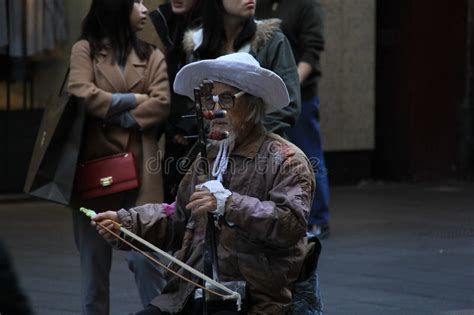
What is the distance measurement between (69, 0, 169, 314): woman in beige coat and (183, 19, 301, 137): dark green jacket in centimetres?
55

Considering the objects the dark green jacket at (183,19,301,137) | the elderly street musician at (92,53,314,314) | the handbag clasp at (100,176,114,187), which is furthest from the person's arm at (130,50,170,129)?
the elderly street musician at (92,53,314,314)

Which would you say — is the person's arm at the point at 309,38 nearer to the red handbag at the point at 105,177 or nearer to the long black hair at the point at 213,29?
the long black hair at the point at 213,29

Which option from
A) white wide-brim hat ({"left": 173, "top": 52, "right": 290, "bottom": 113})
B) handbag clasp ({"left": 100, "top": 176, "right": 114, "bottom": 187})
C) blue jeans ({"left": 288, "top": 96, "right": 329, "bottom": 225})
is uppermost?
white wide-brim hat ({"left": 173, "top": 52, "right": 290, "bottom": 113})

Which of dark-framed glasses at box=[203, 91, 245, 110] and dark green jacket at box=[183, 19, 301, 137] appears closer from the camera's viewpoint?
dark-framed glasses at box=[203, 91, 245, 110]

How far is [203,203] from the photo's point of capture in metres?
4.05

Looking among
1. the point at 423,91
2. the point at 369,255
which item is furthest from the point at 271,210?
the point at 423,91

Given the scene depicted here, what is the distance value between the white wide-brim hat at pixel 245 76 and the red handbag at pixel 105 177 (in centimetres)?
155

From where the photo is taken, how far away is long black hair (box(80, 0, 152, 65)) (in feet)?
20.1

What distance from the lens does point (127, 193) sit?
240 inches

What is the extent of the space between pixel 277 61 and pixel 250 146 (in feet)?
5.36

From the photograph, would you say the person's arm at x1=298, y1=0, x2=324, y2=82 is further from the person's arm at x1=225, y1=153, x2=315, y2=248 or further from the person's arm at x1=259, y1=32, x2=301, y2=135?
the person's arm at x1=225, y1=153, x2=315, y2=248

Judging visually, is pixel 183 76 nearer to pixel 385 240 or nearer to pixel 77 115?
pixel 77 115

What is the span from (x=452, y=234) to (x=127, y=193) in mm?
4263

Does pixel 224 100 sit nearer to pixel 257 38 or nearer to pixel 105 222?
pixel 105 222
